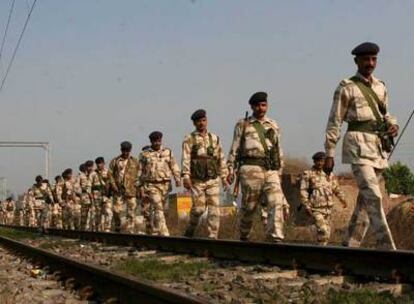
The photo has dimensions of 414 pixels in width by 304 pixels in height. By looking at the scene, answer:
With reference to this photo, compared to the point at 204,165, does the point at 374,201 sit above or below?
below

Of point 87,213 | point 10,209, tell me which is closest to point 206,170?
point 87,213

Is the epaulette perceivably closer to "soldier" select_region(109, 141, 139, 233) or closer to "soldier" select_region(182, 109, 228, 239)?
"soldier" select_region(182, 109, 228, 239)

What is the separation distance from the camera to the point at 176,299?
4.55m

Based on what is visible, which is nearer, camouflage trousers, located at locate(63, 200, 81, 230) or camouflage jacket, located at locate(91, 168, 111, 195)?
camouflage jacket, located at locate(91, 168, 111, 195)

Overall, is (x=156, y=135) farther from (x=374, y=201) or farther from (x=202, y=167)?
Answer: (x=374, y=201)

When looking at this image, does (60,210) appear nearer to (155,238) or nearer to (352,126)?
(155,238)

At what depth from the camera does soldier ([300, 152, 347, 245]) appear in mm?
12297

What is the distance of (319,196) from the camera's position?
12.4m

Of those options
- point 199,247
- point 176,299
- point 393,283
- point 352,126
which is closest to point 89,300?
point 176,299

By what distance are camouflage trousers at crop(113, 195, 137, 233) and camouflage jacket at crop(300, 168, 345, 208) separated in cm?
588

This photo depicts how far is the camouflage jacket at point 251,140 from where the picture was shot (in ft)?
29.7

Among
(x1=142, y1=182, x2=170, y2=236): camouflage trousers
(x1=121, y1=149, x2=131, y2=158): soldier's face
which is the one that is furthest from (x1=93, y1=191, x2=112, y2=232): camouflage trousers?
(x1=142, y1=182, x2=170, y2=236): camouflage trousers

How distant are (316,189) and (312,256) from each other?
534 centimetres

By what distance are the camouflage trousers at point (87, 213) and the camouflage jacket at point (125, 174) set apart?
5275 millimetres
